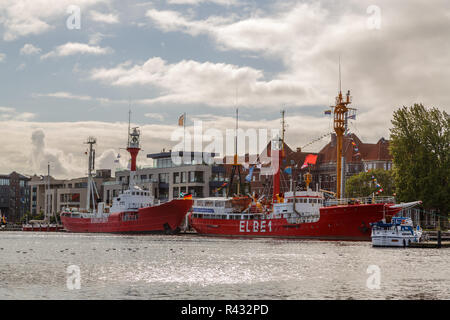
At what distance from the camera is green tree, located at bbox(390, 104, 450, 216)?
254ft

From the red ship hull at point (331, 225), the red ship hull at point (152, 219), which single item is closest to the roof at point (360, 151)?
the red ship hull at point (152, 219)

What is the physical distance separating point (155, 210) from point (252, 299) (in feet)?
239

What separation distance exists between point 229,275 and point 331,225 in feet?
133

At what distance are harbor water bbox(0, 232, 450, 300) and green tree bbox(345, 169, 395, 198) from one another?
1777 inches

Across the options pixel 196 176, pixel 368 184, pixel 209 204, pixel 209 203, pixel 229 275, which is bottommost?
pixel 229 275

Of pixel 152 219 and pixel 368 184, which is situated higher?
pixel 368 184

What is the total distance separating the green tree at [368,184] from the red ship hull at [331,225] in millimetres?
21644

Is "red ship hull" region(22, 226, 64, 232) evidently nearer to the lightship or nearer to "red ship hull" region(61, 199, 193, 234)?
the lightship

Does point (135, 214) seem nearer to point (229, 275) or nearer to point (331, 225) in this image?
point (331, 225)

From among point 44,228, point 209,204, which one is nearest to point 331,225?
point 209,204

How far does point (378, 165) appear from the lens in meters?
138

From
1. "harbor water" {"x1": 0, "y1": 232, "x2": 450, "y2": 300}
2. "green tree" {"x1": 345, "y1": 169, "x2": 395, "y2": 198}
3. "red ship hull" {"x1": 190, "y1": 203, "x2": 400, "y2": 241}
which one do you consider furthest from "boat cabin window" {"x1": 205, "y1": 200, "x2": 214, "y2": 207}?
"harbor water" {"x1": 0, "y1": 232, "x2": 450, "y2": 300}

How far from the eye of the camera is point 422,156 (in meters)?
78.7
